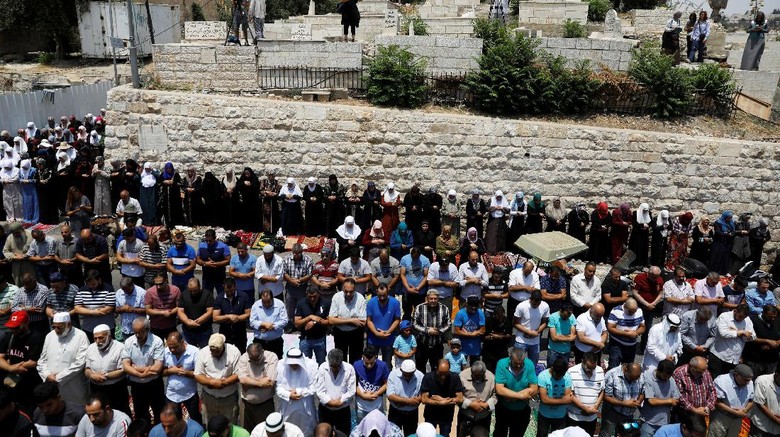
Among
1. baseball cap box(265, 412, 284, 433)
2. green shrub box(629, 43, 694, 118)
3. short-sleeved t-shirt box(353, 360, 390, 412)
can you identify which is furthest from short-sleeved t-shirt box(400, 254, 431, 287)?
green shrub box(629, 43, 694, 118)

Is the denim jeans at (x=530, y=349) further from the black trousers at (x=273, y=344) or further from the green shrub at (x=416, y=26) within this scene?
the green shrub at (x=416, y=26)

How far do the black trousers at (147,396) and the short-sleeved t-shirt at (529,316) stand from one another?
4.13 meters

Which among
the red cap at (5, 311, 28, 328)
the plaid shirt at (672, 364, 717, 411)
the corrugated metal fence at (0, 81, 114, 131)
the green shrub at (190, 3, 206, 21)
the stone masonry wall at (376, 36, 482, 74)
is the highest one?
the green shrub at (190, 3, 206, 21)

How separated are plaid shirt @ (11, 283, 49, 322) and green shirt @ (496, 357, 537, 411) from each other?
5383 millimetres

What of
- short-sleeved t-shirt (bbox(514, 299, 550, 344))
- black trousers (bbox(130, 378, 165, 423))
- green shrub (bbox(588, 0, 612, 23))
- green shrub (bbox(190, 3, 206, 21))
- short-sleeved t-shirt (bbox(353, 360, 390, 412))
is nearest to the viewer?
short-sleeved t-shirt (bbox(353, 360, 390, 412))

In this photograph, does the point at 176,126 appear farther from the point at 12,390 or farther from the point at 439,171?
the point at 12,390

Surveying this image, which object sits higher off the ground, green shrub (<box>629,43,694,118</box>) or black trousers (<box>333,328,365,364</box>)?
green shrub (<box>629,43,694,118</box>)

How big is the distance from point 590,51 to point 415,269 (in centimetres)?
842

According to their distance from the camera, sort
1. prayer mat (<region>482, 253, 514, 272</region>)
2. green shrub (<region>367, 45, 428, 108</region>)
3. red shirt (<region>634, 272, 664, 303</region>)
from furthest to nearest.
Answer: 1. green shrub (<region>367, 45, 428, 108</region>)
2. prayer mat (<region>482, 253, 514, 272</region>)
3. red shirt (<region>634, 272, 664, 303</region>)

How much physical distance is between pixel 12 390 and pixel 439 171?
27.4 feet

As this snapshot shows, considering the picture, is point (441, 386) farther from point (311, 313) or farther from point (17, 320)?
point (17, 320)

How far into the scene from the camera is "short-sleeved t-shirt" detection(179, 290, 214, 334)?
7.05 m

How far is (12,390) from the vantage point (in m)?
6.34

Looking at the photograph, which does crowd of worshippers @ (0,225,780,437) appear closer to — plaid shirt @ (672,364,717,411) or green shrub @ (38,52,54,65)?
plaid shirt @ (672,364,717,411)
